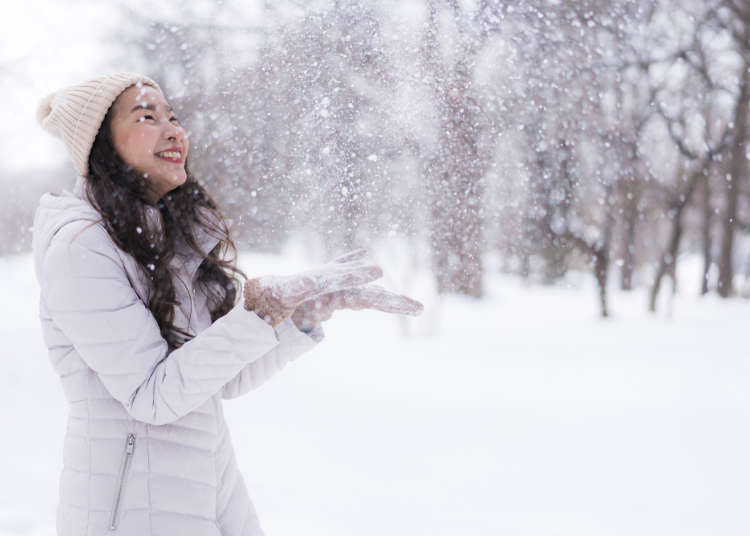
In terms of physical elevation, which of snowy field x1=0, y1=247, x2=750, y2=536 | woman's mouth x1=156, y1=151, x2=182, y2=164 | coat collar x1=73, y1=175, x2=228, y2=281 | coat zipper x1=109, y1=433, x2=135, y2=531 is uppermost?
woman's mouth x1=156, y1=151, x2=182, y2=164

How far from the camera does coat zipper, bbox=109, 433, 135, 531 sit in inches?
41.6

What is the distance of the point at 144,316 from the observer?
3.32 feet

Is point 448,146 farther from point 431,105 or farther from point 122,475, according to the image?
point 122,475

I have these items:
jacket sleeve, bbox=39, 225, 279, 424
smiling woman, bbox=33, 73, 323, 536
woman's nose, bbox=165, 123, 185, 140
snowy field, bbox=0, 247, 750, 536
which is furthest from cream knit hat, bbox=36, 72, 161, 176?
snowy field, bbox=0, 247, 750, 536

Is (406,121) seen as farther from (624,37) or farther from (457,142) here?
(624,37)

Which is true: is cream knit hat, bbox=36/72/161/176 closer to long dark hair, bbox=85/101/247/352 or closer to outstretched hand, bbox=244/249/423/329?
long dark hair, bbox=85/101/247/352

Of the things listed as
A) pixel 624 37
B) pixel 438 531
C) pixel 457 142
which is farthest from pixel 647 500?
pixel 457 142

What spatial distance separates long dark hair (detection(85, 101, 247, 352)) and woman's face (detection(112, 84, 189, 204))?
21 mm

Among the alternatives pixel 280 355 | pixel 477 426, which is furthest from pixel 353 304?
pixel 477 426

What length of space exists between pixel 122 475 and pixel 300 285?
0.47 m

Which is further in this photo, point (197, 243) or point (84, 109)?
point (197, 243)

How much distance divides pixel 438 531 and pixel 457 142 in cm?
231

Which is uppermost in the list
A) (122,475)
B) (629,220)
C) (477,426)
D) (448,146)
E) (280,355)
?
(448,146)

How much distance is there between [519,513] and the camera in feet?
9.86
